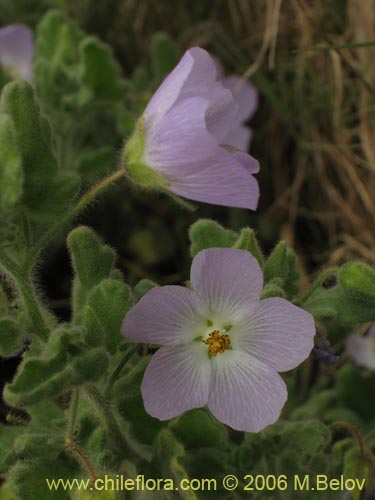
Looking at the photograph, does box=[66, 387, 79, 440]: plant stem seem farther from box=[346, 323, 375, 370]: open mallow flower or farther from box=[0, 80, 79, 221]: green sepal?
box=[346, 323, 375, 370]: open mallow flower

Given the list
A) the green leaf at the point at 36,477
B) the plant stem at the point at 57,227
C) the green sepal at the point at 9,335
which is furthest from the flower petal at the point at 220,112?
the green leaf at the point at 36,477

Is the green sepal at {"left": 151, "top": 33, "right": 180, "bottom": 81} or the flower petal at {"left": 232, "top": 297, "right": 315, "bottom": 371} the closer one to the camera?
the flower petal at {"left": 232, "top": 297, "right": 315, "bottom": 371}

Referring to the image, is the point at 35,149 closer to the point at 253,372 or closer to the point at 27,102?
the point at 27,102

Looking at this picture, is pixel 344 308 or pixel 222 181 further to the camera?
pixel 344 308

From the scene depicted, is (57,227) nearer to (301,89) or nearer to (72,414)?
(72,414)

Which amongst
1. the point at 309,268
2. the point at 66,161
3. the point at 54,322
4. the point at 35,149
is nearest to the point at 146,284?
the point at 54,322

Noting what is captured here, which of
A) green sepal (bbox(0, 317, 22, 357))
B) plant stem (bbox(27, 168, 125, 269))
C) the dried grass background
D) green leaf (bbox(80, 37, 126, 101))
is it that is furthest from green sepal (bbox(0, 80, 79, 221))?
the dried grass background

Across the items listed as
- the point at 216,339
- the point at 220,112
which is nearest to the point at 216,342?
the point at 216,339
